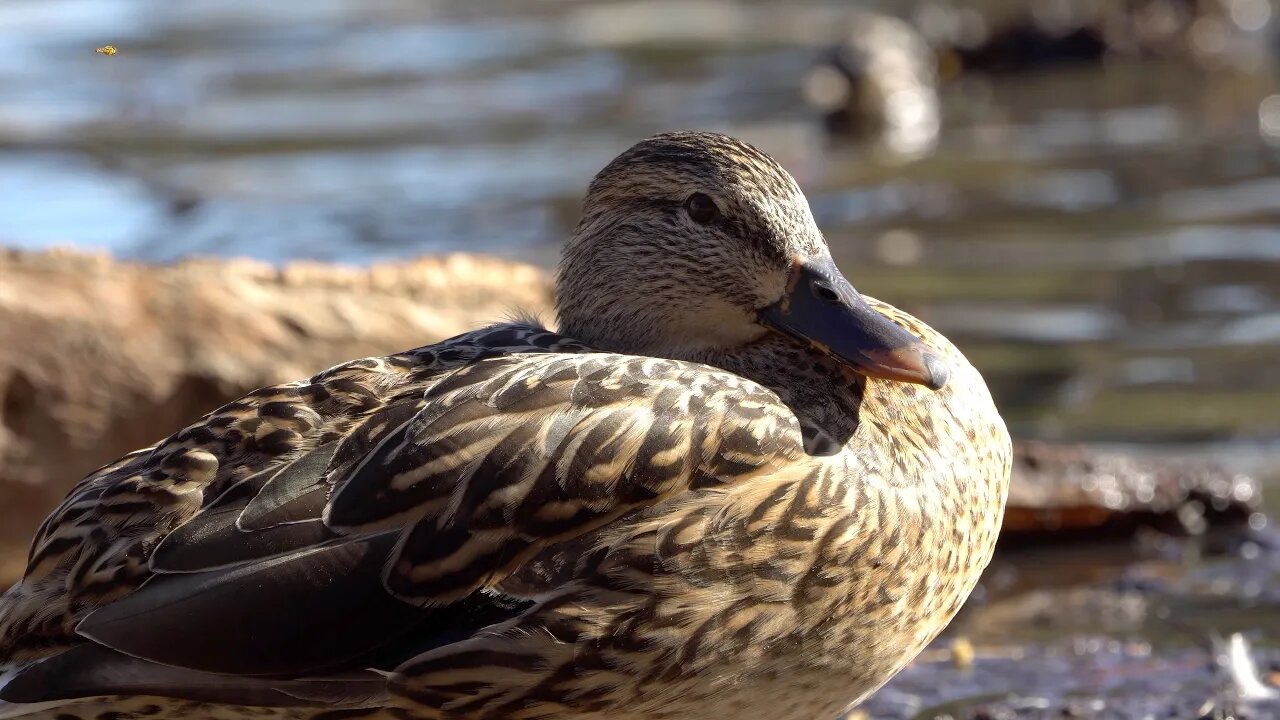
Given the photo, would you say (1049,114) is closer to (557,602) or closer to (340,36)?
(340,36)

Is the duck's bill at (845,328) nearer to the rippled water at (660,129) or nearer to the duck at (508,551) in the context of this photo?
the duck at (508,551)

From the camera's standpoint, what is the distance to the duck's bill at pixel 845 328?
3.74 meters

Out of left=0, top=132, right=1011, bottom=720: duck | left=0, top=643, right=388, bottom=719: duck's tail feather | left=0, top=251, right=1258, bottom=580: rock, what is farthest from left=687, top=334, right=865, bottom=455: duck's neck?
left=0, top=251, right=1258, bottom=580: rock

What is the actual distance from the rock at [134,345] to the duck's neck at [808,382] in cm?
135

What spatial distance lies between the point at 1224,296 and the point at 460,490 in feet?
18.9

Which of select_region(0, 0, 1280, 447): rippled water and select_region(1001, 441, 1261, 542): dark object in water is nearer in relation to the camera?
select_region(1001, 441, 1261, 542): dark object in water

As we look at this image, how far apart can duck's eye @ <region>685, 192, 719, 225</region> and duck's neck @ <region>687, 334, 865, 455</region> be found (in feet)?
0.92

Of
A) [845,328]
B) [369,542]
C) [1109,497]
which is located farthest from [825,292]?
[1109,497]

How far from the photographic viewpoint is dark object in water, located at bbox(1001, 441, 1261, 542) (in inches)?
234

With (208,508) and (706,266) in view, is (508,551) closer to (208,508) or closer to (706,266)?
(208,508)

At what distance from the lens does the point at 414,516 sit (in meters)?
3.37

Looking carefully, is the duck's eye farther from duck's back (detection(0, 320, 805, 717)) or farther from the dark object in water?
the dark object in water

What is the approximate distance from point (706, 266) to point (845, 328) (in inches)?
14.5

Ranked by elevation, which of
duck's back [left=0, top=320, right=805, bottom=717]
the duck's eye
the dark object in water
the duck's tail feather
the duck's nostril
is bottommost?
the dark object in water
